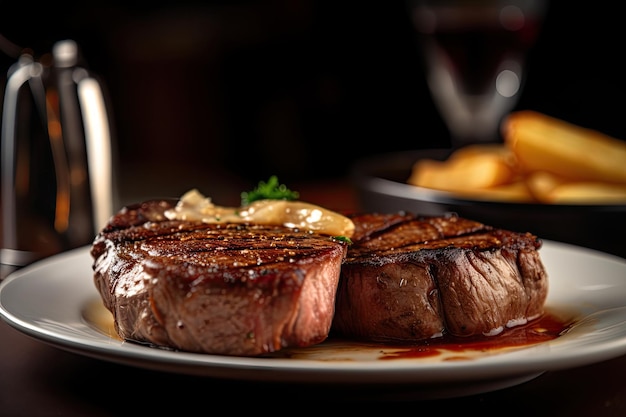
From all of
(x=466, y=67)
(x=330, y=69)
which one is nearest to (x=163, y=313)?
(x=466, y=67)

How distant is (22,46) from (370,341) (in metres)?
1.83

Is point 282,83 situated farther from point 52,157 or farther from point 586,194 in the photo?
point 586,194

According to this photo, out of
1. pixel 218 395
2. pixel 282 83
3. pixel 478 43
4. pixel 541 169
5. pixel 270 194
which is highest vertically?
pixel 478 43

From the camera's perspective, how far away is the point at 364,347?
1495mm

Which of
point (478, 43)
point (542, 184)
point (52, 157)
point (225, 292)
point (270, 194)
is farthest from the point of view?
point (478, 43)

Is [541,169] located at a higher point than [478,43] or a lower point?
lower

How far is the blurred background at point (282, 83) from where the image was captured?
5465 millimetres

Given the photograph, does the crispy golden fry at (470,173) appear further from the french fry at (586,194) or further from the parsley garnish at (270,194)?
the parsley garnish at (270,194)

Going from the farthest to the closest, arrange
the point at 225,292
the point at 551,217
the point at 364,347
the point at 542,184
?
the point at 542,184
the point at 551,217
the point at 364,347
the point at 225,292

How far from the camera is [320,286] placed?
1381mm

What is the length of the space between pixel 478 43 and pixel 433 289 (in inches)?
77.4

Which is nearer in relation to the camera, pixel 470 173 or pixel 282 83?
pixel 470 173

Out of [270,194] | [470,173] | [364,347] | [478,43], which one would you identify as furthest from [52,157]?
[364,347]

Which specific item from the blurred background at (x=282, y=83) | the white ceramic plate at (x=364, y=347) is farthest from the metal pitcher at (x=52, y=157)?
the blurred background at (x=282, y=83)
